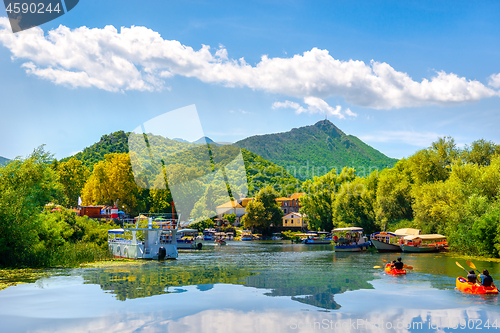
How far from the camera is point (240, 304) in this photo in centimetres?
1717

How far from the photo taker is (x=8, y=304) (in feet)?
53.1

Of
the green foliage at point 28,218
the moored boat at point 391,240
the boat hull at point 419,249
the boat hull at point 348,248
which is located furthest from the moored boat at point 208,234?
the green foliage at point 28,218

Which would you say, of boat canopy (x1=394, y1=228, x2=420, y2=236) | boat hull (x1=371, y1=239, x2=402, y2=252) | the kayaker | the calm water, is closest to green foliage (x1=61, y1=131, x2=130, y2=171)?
boat canopy (x1=394, y1=228, x2=420, y2=236)

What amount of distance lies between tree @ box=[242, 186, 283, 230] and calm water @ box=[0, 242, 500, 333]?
3074 inches

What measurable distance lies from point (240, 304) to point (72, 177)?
313ft

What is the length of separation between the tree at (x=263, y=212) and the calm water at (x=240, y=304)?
256ft

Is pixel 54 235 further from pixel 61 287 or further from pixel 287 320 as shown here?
pixel 287 320

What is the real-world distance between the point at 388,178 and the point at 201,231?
5756 cm

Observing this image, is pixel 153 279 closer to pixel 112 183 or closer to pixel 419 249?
pixel 419 249

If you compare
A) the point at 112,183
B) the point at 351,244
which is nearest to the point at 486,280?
the point at 351,244

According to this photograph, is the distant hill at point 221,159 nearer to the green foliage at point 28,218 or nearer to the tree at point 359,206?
the tree at point 359,206

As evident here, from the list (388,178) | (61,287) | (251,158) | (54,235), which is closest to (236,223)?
(251,158)

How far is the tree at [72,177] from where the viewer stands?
10019cm

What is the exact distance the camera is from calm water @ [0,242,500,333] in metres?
13.7
